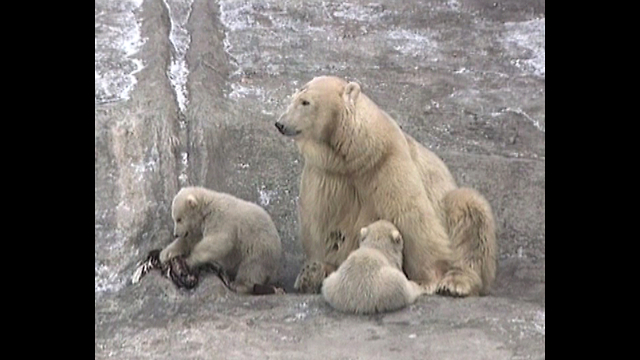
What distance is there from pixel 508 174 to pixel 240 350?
12.1 feet

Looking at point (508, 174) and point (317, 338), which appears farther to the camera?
point (508, 174)

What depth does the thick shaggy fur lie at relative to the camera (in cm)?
576

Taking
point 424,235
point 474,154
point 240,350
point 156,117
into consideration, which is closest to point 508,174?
point 474,154

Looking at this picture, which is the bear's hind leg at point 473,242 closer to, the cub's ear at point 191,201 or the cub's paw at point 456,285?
the cub's paw at point 456,285

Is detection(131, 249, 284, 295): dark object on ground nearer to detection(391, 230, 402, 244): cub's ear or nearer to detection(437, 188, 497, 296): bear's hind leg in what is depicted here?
detection(391, 230, 402, 244): cub's ear

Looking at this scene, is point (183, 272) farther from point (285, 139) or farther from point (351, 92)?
point (285, 139)

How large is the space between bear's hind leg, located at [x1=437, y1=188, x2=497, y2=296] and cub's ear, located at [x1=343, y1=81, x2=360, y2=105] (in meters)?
1.02

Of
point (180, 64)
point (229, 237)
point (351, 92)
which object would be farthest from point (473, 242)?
point (180, 64)

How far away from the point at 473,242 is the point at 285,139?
2.68 m

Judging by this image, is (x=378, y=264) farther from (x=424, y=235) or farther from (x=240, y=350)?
(x=240, y=350)

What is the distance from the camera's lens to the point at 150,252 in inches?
235

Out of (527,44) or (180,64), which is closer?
(180,64)

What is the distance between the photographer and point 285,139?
26.0 feet

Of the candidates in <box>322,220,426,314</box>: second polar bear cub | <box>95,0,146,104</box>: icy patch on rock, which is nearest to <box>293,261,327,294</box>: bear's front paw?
<box>322,220,426,314</box>: second polar bear cub
